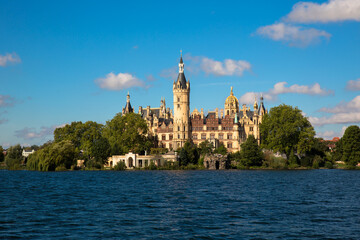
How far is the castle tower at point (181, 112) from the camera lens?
12694 cm

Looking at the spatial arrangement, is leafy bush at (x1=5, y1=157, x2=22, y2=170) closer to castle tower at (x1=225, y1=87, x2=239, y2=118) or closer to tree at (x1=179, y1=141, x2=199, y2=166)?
tree at (x1=179, y1=141, x2=199, y2=166)

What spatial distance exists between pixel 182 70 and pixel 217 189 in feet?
274

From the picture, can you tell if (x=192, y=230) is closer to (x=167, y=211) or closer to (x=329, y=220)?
(x=167, y=211)


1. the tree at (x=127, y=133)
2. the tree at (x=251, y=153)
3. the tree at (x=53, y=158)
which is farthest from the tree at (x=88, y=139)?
the tree at (x=251, y=153)

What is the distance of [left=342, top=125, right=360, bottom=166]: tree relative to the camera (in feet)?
312

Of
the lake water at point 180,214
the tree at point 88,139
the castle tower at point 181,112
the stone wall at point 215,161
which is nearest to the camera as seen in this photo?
the lake water at point 180,214

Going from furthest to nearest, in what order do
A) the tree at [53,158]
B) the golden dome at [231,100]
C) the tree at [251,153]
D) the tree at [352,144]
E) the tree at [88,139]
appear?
the golden dome at [231,100]
the tree at [88,139]
the tree at [251,153]
the tree at [352,144]
the tree at [53,158]

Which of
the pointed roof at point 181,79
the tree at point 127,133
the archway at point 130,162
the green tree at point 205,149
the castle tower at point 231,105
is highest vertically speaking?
the pointed roof at point 181,79

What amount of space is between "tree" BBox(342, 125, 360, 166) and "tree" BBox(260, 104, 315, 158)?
8.04 meters

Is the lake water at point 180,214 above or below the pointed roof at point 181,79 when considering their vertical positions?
below

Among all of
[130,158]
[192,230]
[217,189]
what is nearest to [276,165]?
[130,158]

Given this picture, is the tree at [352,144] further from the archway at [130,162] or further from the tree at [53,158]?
the tree at [53,158]

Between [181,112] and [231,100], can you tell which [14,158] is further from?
[231,100]

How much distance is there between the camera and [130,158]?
358 ft
